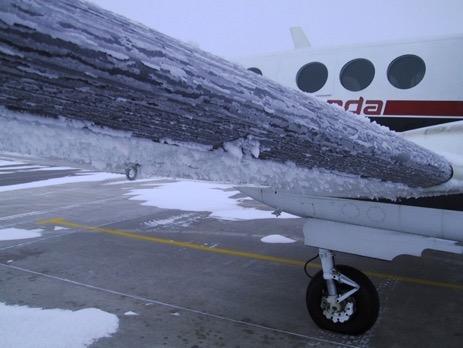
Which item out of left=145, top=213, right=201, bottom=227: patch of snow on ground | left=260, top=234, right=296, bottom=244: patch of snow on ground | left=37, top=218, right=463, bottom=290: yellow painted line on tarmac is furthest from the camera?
left=145, top=213, right=201, bottom=227: patch of snow on ground

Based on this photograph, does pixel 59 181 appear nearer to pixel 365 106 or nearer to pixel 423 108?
pixel 365 106

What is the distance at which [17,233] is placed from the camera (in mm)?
7352

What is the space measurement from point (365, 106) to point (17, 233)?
621 centimetres

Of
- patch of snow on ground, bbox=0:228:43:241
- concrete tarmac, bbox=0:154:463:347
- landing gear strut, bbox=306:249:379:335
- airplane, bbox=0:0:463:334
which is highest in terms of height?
airplane, bbox=0:0:463:334

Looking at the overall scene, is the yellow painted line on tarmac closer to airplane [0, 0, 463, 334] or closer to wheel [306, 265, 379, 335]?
wheel [306, 265, 379, 335]

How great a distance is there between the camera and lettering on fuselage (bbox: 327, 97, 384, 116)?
4.77 meters

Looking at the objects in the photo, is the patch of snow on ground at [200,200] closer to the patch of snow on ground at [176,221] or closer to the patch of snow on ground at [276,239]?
the patch of snow on ground at [176,221]

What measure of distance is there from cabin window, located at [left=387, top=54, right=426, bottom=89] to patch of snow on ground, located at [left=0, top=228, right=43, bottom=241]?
6240 millimetres

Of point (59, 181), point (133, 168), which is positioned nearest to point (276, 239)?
point (133, 168)

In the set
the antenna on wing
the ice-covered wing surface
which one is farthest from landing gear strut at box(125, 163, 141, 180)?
the antenna on wing

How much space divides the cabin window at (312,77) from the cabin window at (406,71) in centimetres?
80

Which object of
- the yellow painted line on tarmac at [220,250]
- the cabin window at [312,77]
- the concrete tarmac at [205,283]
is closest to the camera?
the concrete tarmac at [205,283]

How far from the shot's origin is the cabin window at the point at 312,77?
522 centimetres

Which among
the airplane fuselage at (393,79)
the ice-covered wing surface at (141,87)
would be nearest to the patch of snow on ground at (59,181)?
the airplane fuselage at (393,79)
